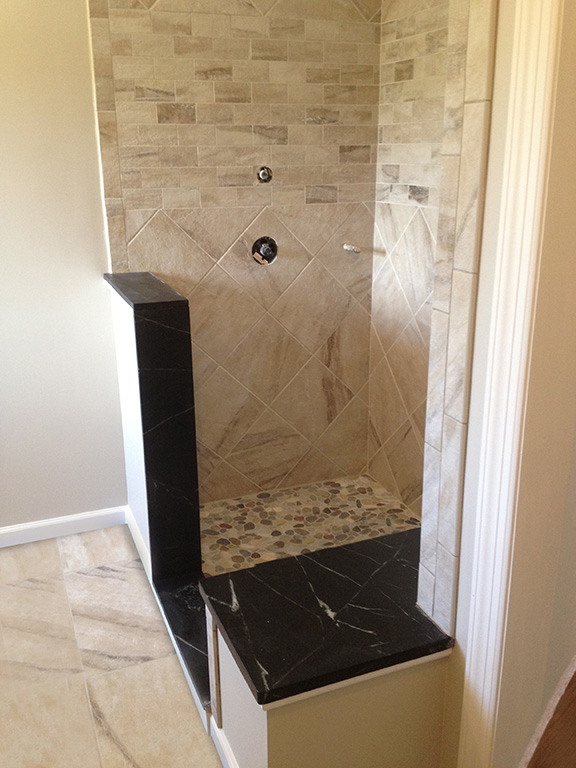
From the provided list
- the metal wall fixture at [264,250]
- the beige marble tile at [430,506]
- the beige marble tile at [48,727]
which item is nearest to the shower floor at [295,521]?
the beige marble tile at [48,727]

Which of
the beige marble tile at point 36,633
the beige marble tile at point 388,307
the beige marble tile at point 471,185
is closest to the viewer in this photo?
the beige marble tile at point 471,185

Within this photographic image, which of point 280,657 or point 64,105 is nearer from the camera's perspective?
point 280,657

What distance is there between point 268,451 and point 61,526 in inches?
36.5

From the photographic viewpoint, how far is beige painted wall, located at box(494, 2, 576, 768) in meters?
1.21

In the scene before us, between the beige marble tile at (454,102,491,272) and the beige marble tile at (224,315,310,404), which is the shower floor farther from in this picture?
the beige marble tile at (454,102,491,272)

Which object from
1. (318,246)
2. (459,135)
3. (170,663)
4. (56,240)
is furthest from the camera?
(318,246)

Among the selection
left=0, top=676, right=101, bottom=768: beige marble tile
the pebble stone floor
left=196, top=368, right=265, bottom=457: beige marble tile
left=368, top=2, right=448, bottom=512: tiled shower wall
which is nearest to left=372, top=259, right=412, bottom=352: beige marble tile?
left=368, top=2, right=448, bottom=512: tiled shower wall

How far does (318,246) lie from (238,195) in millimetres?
404

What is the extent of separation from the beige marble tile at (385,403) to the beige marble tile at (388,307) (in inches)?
5.0

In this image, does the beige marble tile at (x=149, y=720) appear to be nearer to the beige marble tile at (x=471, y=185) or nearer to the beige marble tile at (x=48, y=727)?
the beige marble tile at (x=48, y=727)

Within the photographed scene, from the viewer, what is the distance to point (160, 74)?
2.63 m

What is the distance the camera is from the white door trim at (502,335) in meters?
1.18

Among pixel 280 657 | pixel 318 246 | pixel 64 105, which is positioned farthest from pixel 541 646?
pixel 64 105

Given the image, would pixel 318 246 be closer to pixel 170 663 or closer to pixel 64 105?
pixel 64 105
